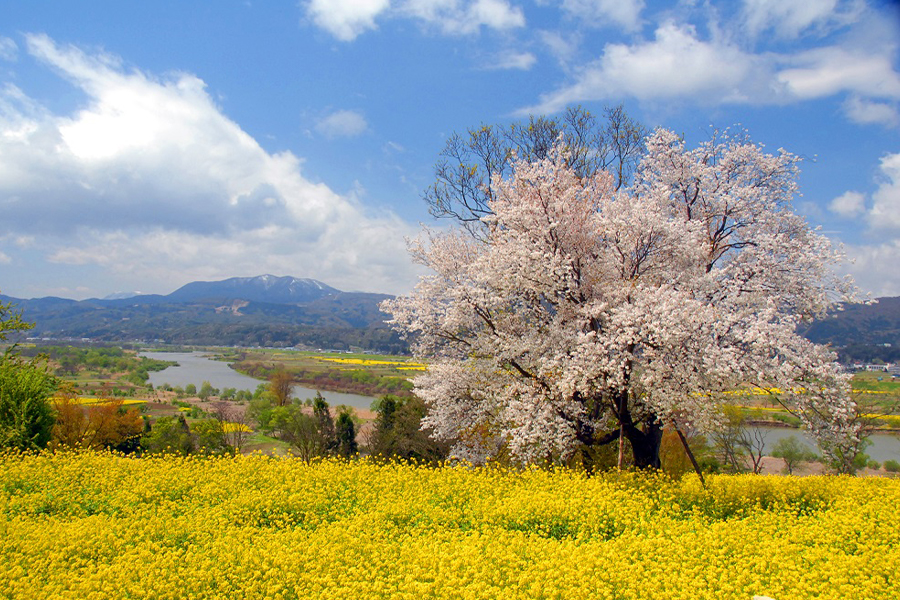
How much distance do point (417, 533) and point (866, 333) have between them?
15503cm

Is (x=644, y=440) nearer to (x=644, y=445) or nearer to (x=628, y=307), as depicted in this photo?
(x=644, y=445)

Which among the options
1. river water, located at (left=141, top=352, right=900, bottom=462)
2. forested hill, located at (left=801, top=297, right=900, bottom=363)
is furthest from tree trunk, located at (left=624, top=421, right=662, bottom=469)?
forested hill, located at (left=801, top=297, right=900, bottom=363)

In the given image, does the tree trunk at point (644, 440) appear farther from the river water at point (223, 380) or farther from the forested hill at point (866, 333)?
the river water at point (223, 380)

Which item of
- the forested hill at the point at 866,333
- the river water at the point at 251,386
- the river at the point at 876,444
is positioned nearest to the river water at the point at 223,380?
the river water at the point at 251,386

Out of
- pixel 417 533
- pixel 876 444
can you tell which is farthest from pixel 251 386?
pixel 417 533

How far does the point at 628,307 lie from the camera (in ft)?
39.0

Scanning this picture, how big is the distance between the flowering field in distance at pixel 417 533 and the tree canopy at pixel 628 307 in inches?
77.9

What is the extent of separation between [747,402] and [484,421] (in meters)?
6.53

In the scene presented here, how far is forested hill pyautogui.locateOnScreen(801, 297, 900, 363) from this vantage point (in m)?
86.8

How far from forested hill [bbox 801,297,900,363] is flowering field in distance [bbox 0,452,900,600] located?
5003 cm

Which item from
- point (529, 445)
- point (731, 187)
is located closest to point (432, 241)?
point (529, 445)

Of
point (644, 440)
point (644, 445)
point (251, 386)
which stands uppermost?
point (644, 440)

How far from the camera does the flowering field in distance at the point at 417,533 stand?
20.7ft

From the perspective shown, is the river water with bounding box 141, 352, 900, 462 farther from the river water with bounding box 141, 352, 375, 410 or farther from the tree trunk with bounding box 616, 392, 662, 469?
the tree trunk with bounding box 616, 392, 662, 469
